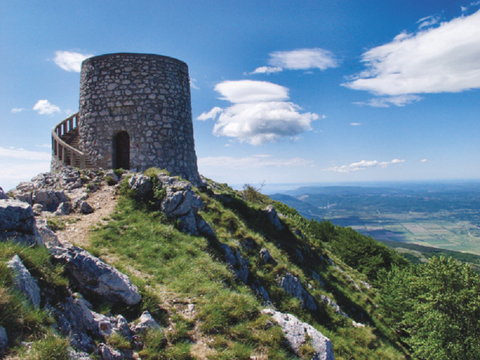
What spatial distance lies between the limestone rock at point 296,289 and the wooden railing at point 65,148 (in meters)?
13.3

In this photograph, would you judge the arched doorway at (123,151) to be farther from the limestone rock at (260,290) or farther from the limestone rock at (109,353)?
the limestone rock at (109,353)

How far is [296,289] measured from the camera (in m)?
12.4

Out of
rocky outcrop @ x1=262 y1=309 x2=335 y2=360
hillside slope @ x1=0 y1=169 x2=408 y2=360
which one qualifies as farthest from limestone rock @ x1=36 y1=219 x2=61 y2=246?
rocky outcrop @ x1=262 y1=309 x2=335 y2=360

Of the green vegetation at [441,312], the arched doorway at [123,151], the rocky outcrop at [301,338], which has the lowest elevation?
the green vegetation at [441,312]

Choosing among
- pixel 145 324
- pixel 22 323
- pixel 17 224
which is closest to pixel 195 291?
pixel 145 324

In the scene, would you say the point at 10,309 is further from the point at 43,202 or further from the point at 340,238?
the point at 340,238

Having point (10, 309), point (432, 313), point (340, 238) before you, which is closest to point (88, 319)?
point (10, 309)

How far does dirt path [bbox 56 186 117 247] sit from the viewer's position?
A: 9125 millimetres

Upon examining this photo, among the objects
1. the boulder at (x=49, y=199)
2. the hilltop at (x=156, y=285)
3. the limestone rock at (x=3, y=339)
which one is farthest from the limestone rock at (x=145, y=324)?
the boulder at (x=49, y=199)

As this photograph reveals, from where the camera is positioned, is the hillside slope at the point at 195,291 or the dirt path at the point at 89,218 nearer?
the hillside slope at the point at 195,291

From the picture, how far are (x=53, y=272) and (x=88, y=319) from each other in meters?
1.19

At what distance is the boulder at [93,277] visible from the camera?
608 cm

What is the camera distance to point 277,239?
669 inches

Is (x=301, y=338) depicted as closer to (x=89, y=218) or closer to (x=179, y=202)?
(x=179, y=202)
